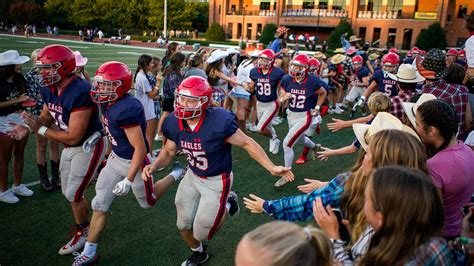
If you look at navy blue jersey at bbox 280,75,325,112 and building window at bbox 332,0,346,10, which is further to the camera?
building window at bbox 332,0,346,10

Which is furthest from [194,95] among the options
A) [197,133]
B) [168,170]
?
[168,170]

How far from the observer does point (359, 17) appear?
165 ft

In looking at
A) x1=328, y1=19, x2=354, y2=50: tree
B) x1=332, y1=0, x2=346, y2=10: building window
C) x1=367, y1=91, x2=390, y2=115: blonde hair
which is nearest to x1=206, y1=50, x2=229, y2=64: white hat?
x1=367, y1=91, x2=390, y2=115: blonde hair

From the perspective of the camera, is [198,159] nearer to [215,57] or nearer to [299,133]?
[299,133]

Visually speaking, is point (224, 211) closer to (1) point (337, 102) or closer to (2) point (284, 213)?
(2) point (284, 213)

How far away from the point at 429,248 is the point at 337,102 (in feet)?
42.0

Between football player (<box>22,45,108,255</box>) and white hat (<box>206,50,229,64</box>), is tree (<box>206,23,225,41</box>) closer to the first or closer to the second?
white hat (<box>206,50,229,64</box>)

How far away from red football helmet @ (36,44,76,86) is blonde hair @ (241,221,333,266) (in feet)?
11.0

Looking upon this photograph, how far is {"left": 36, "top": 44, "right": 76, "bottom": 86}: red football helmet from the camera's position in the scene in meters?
4.12

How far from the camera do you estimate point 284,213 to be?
2957 millimetres

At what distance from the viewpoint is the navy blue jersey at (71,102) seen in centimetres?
416

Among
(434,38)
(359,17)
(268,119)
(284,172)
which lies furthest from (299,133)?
(359,17)

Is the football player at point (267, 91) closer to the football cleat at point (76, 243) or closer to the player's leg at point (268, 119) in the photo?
the player's leg at point (268, 119)

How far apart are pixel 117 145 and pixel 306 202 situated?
2.24 metres
